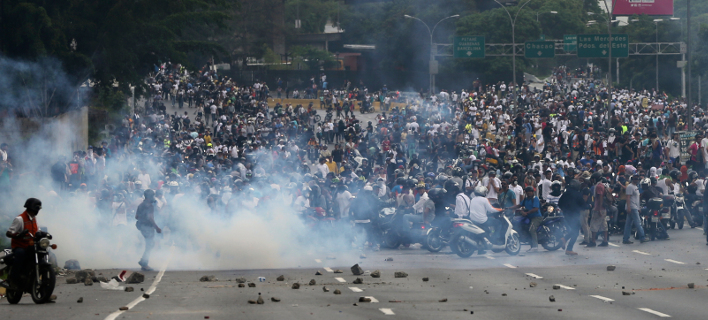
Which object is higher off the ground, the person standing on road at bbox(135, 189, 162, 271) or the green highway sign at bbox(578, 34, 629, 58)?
the green highway sign at bbox(578, 34, 629, 58)

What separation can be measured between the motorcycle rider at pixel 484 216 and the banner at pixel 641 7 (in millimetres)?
48306

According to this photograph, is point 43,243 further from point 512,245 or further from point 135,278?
point 512,245

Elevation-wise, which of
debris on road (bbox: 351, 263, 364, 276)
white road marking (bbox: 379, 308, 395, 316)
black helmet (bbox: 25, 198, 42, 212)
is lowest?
debris on road (bbox: 351, 263, 364, 276)

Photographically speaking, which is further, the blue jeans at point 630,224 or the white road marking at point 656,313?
the blue jeans at point 630,224

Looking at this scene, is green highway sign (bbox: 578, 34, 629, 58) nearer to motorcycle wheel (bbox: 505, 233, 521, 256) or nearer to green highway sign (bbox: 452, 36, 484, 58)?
green highway sign (bbox: 452, 36, 484, 58)

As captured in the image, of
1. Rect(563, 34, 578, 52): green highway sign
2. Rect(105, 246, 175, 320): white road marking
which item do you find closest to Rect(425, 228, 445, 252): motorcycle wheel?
Rect(105, 246, 175, 320): white road marking

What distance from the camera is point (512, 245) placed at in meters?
16.5

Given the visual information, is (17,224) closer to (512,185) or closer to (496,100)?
(512,185)

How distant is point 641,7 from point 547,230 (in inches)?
1909

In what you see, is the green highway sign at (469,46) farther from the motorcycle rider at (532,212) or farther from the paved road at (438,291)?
the paved road at (438,291)

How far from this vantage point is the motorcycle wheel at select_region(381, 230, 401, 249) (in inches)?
717

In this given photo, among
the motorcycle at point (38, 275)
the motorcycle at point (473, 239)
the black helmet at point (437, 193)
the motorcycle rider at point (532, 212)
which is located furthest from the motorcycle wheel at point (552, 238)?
the motorcycle at point (38, 275)

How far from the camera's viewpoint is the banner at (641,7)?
201 ft

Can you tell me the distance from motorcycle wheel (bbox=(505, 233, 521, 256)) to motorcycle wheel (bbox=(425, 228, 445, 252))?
1.41m
